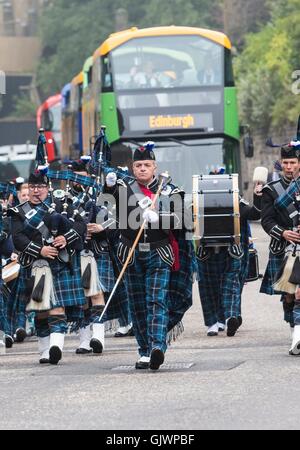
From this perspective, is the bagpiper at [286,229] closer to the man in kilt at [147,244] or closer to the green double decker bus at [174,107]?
the man in kilt at [147,244]

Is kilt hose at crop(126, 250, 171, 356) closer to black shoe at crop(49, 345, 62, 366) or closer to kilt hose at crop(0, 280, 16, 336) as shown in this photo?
black shoe at crop(49, 345, 62, 366)

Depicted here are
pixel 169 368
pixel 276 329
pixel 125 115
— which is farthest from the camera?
pixel 125 115

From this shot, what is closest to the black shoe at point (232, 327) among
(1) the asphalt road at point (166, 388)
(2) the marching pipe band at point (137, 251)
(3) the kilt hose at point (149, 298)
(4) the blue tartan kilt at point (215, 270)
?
(2) the marching pipe band at point (137, 251)

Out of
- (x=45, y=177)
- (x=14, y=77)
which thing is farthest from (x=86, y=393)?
(x=14, y=77)

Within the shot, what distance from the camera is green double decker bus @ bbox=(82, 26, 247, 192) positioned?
24984 mm

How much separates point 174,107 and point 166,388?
15.1 m

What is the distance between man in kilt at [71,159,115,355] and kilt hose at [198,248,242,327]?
133cm

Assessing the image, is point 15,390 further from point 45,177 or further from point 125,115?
point 125,115

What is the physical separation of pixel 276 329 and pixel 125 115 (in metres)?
10.5

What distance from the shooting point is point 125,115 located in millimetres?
25062

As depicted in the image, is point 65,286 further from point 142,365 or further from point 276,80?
point 276,80

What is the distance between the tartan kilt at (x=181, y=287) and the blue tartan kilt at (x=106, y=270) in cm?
216

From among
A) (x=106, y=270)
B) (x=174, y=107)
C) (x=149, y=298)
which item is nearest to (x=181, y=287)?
(x=149, y=298)

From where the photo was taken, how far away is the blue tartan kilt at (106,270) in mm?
14195
